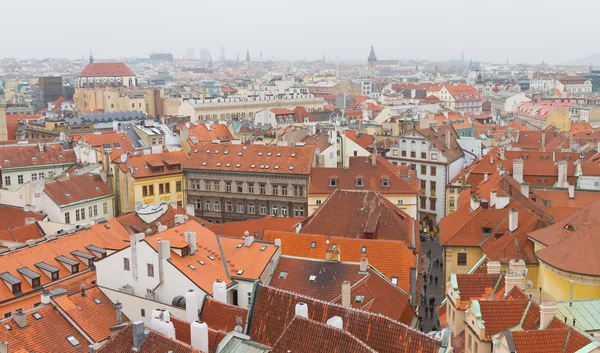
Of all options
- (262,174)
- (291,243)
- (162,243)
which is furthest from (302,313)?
(262,174)

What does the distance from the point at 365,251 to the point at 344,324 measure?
703 inches

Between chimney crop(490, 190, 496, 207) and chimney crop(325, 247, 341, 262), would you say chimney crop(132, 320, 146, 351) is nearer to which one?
chimney crop(325, 247, 341, 262)

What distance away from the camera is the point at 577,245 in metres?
42.0

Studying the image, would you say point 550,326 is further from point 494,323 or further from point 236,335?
point 236,335

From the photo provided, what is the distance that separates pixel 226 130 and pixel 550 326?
9339 cm

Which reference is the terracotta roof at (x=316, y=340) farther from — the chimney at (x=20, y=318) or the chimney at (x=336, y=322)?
the chimney at (x=20, y=318)

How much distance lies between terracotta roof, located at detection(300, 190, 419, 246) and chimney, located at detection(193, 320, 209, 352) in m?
26.2

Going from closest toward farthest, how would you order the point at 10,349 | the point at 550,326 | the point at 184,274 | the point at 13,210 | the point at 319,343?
the point at 550,326, the point at 319,343, the point at 10,349, the point at 184,274, the point at 13,210

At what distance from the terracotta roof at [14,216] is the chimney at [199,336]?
41.8 metres

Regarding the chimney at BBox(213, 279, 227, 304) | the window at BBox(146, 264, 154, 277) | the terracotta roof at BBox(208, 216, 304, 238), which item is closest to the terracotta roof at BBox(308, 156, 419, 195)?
the terracotta roof at BBox(208, 216, 304, 238)

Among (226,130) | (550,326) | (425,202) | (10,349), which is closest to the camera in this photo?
(550,326)

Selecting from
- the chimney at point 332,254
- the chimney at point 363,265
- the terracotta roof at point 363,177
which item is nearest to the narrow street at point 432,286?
the terracotta roof at point 363,177

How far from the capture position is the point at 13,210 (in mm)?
71062

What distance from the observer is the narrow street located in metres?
56.4
